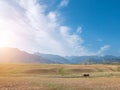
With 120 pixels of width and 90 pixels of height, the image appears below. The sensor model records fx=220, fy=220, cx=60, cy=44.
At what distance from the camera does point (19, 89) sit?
34.9 m

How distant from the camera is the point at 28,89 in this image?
35281 millimetres

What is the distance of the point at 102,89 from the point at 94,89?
133cm

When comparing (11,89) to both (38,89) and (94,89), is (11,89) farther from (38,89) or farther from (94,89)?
(94,89)

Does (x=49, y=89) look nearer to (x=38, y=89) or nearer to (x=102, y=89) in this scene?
(x=38, y=89)

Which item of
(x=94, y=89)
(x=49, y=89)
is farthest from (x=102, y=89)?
(x=49, y=89)

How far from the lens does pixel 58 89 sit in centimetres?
3609

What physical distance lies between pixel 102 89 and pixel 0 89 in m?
16.5

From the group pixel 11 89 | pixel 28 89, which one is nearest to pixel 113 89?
pixel 28 89

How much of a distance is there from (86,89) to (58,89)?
15.1ft

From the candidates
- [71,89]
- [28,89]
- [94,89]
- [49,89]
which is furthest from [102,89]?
[28,89]

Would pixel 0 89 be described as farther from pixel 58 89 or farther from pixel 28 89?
pixel 58 89

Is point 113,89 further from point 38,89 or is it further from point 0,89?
point 0,89

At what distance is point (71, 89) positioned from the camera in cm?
3622

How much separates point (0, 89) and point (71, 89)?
11400 millimetres
